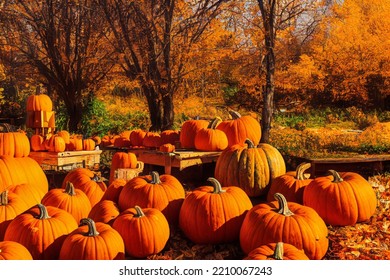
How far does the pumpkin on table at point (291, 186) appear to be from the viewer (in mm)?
4371

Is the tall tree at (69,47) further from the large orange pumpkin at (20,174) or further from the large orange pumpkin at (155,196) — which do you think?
the large orange pumpkin at (155,196)

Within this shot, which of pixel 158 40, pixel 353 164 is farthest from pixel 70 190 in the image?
pixel 158 40

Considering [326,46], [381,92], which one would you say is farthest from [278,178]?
[326,46]

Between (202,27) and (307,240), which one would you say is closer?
(307,240)

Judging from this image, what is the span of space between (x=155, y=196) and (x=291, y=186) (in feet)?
4.30

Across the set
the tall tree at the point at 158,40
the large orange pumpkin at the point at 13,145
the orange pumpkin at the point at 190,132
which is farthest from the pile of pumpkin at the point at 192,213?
the tall tree at the point at 158,40

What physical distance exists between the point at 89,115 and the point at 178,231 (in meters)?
9.07

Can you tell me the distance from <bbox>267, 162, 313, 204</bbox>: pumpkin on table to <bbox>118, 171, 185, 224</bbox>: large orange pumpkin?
924mm

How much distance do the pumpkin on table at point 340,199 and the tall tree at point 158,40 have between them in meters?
6.74

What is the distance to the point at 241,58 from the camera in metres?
13.1

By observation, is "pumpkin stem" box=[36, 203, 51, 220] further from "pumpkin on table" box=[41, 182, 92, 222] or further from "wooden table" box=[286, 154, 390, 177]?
"wooden table" box=[286, 154, 390, 177]

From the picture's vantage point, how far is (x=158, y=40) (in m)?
11.2

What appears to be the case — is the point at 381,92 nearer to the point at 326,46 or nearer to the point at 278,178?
the point at 326,46

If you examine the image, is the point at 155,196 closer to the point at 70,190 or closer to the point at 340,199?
the point at 70,190
